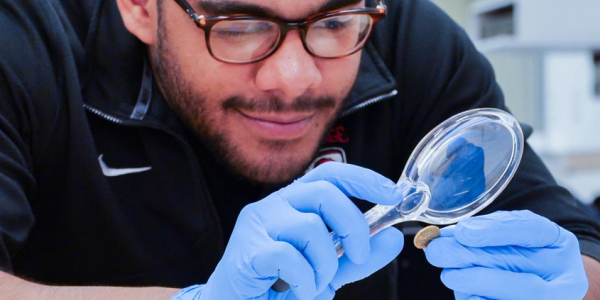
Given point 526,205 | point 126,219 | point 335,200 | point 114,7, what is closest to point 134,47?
point 114,7

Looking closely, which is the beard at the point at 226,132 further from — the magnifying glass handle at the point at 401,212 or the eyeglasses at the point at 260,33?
the magnifying glass handle at the point at 401,212

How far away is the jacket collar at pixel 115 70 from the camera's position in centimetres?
129

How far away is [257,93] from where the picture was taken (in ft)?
3.94

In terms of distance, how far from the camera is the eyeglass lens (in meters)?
1.14

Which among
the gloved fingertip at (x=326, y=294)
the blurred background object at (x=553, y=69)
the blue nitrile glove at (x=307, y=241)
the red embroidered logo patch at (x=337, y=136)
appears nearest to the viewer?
the blue nitrile glove at (x=307, y=241)

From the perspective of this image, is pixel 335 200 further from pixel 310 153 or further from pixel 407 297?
pixel 407 297

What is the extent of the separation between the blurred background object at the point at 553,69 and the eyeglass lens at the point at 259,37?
4.28 feet

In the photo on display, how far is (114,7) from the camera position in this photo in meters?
1.38

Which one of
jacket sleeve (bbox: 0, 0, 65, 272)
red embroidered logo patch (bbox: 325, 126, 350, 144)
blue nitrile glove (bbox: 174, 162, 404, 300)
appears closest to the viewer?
blue nitrile glove (bbox: 174, 162, 404, 300)

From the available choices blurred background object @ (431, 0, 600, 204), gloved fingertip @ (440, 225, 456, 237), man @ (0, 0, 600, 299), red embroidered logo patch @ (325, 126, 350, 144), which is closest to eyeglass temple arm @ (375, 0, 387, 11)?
man @ (0, 0, 600, 299)

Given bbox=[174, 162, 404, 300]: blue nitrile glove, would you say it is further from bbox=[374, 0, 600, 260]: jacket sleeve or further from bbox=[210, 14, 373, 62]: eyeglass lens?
bbox=[374, 0, 600, 260]: jacket sleeve

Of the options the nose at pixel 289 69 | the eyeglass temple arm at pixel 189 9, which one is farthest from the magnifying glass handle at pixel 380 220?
the eyeglass temple arm at pixel 189 9

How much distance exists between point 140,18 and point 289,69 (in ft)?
1.27

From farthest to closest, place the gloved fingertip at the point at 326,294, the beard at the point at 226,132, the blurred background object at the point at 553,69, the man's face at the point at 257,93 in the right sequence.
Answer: the blurred background object at the point at 553,69
the beard at the point at 226,132
the man's face at the point at 257,93
the gloved fingertip at the point at 326,294
